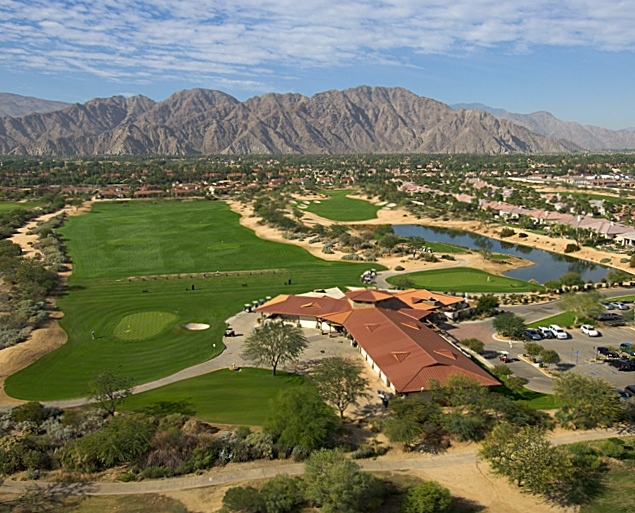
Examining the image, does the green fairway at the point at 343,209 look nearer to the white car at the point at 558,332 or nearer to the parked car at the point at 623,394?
the white car at the point at 558,332

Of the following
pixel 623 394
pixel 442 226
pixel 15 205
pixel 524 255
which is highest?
pixel 442 226

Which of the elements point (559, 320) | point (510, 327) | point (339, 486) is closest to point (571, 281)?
point (559, 320)

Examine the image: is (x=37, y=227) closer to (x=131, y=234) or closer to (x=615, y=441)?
(x=131, y=234)

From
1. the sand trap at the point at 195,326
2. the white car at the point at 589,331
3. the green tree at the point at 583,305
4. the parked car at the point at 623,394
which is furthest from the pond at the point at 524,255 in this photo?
the sand trap at the point at 195,326

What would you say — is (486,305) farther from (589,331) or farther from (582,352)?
(582,352)

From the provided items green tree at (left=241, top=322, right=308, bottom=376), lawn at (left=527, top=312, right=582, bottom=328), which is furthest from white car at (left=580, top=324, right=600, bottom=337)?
green tree at (left=241, top=322, right=308, bottom=376)

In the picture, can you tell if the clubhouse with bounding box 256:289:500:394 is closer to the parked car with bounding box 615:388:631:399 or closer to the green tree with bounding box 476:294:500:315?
the green tree with bounding box 476:294:500:315

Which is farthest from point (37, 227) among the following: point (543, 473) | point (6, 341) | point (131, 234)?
point (543, 473)
